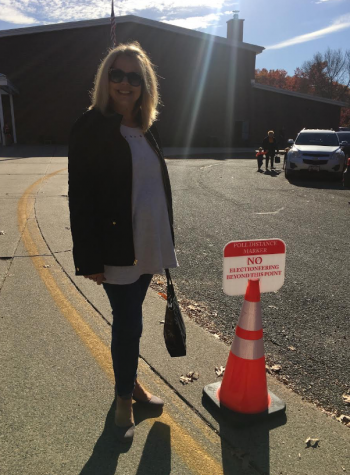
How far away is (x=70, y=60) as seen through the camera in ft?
97.3

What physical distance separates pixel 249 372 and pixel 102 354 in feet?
3.99

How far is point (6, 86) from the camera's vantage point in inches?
1005

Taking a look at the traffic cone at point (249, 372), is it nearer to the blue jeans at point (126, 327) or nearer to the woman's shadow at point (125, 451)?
the woman's shadow at point (125, 451)

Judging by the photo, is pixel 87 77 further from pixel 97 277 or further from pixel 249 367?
pixel 249 367

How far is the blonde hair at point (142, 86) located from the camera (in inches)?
90.9

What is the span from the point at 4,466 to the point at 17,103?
3109cm

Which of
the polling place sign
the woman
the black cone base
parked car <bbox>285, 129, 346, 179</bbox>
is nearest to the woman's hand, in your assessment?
the woman

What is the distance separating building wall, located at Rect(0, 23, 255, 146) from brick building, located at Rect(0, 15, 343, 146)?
2.6 inches

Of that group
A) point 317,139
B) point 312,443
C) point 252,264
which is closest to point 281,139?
point 317,139

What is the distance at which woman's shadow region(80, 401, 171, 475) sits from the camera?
7.16 ft

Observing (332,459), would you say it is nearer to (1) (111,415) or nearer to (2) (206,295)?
(1) (111,415)

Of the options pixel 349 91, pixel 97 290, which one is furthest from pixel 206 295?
pixel 349 91

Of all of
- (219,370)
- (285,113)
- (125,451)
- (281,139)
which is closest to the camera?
(125,451)

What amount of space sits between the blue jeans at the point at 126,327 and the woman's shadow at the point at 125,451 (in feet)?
0.76
